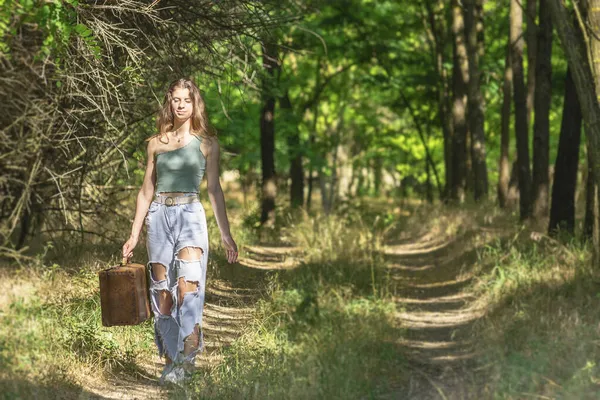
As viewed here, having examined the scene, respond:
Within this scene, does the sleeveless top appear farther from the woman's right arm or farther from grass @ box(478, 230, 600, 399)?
grass @ box(478, 230, 600, 399)

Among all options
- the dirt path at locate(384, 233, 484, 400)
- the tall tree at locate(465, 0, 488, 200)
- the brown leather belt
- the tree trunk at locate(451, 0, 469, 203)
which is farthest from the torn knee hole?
the tree trunk at locate(451, 0, 469, 203)

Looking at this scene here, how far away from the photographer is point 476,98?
20859 millimetres

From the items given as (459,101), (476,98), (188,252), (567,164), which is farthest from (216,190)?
(459,101)

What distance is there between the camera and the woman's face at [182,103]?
5.52 metres

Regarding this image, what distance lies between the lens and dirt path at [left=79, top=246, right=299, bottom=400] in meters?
6.13

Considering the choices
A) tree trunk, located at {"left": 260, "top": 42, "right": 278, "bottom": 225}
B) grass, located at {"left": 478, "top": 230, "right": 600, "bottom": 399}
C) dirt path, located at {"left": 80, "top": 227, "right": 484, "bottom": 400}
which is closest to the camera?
dirt path, located at {"left": 80, "top": 227, "right": 484, "bottom": 400}

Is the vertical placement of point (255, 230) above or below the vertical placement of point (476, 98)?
below

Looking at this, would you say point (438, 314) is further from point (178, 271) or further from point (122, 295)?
point (122, 295)

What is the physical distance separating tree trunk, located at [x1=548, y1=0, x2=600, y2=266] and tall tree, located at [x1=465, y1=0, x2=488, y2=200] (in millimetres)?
9519

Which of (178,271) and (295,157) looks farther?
(295,157)

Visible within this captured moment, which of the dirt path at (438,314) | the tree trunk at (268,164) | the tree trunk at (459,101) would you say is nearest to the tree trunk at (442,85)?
the tree trunk at (459,101)

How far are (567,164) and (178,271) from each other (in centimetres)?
859

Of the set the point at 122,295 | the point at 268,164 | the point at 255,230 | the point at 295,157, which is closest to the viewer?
the point at 122,295

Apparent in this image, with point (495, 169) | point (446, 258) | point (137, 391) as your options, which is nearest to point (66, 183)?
point (137, 391)
